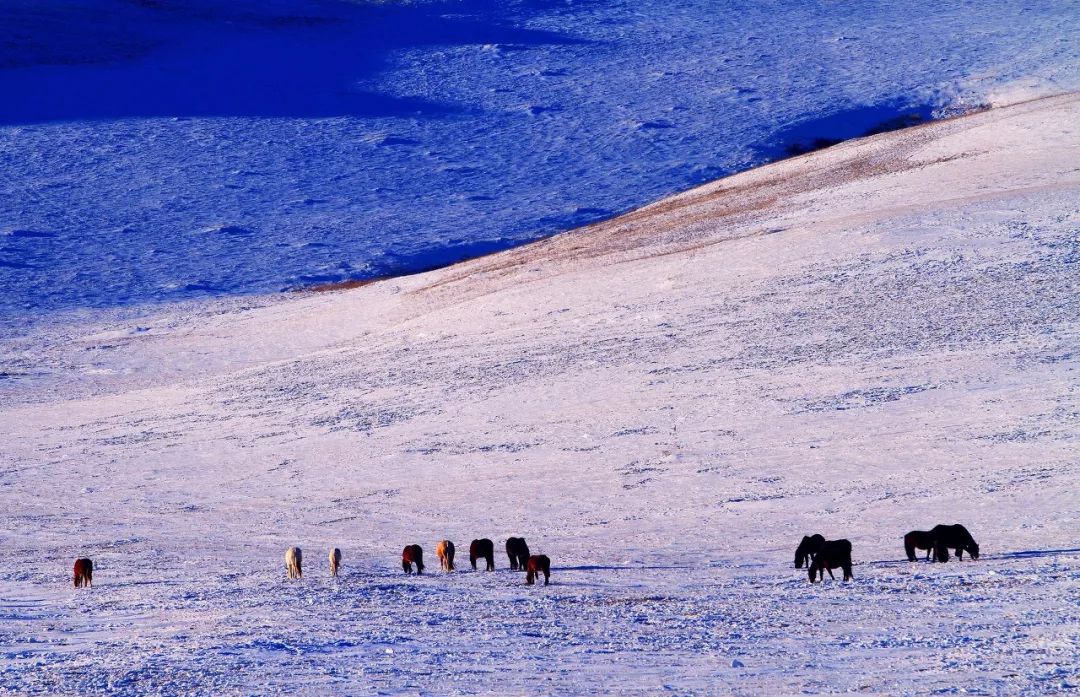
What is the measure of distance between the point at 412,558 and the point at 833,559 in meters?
3.87

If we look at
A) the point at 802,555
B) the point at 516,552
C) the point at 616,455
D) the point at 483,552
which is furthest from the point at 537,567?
the point at 616,455

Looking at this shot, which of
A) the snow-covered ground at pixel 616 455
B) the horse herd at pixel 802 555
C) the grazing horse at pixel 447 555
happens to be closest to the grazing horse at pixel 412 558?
the horse herd at pixel 802 555

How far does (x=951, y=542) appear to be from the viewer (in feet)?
39.1

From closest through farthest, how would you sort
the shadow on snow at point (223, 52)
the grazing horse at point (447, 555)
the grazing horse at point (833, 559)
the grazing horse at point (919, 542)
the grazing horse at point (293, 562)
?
the grazing horse at point (833, 559), the grazing horse at point (919, 542), the grazing horse at point (293, 562), the grazing horse at point (447, 555), the shadow on snow at point (223, 52)

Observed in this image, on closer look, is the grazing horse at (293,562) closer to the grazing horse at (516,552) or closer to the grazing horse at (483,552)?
the grazing horse at (483,552)

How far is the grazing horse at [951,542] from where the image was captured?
39.0 feet

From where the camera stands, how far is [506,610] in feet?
34.4

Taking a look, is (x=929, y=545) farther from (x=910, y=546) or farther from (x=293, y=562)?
(x=293, y=562)

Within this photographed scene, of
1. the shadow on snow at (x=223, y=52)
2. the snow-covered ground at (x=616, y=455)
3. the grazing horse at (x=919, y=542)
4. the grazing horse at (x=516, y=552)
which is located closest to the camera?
the snow-covered ground at (x=616, y=455)

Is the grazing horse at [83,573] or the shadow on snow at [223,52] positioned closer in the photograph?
the grazing horse at [83,573]

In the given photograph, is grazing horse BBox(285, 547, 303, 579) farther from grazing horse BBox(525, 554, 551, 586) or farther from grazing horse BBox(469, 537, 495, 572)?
grazing horse BBox(525, 554, 551, 586)

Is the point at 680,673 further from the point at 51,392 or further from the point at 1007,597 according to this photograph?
the point at 51,392

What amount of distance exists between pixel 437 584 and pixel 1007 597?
467cm

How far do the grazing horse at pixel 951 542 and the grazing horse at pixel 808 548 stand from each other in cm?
99
